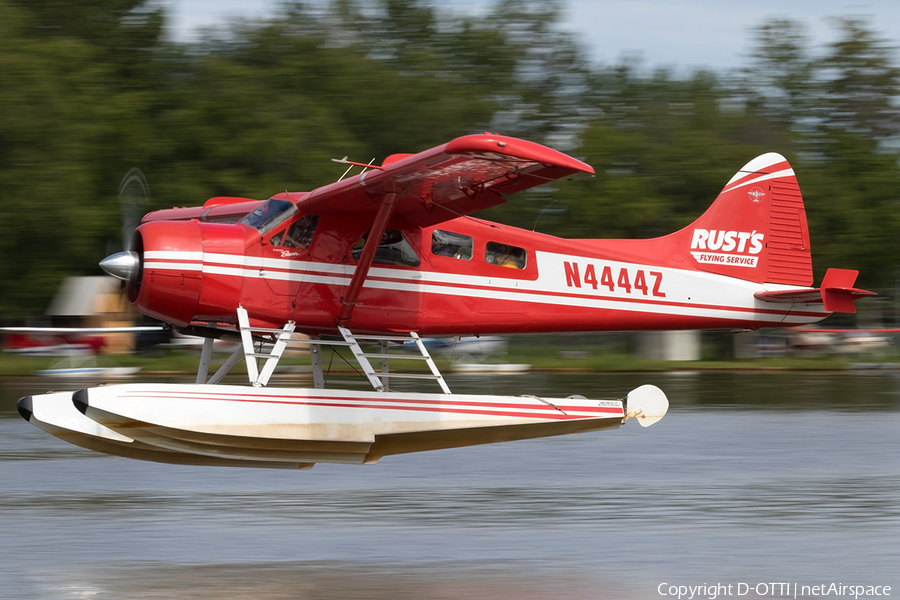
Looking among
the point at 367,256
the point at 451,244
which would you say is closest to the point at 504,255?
the point at 451,244

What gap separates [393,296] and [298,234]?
3.49 ft

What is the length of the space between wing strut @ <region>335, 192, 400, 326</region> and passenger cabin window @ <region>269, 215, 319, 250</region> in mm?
540

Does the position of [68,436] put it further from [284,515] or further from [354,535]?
[354,535]

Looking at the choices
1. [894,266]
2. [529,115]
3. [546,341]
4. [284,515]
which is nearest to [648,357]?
[546,341]

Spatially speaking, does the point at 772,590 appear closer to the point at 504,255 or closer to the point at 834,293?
the point at 504,255

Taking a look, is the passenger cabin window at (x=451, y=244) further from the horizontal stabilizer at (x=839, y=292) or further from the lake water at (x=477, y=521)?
the horizontal stabilizer at (x=839, y=292)

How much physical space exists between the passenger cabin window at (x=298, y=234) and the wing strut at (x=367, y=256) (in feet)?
1.77

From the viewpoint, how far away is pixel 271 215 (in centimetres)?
950

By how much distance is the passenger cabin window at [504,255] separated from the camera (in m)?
10.1

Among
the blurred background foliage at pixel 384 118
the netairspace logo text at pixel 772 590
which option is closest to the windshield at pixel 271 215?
the netairspace logo text at pixel 772 590

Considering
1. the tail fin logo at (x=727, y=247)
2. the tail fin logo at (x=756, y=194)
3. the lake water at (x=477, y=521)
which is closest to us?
the lake water at (x=477, y=521)

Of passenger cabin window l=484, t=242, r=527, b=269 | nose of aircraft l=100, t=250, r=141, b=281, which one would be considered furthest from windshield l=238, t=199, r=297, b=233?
passenger cabin window l=484, t=242, r=527, b=269

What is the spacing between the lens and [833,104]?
39219 mm

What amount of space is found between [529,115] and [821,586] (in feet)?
104
